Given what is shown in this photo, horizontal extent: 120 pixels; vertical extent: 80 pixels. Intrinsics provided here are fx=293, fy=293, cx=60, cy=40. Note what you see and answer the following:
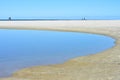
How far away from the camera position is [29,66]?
39.6 ft

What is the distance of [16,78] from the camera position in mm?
9914

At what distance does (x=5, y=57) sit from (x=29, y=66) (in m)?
2.91

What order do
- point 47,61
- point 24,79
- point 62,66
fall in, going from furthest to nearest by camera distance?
point 47,61 → point 62,66 → point 24,79

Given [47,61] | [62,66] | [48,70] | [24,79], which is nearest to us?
[24,79]

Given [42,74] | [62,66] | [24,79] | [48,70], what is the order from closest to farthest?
[24,79] < [42,74] < [48,70] < [62,66]

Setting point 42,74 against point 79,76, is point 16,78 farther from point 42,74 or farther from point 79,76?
point 79,76

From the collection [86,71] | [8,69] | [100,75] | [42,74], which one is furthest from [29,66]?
[100,75]

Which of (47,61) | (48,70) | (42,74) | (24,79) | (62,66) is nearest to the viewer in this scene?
(24,79)

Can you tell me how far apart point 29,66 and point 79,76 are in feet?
9.62

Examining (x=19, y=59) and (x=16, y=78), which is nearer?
(x=16, y=78)

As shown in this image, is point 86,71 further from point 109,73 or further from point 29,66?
point 29,66

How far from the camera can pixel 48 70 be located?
11.2 metres

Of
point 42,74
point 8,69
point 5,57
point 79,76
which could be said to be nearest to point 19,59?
point 5,57

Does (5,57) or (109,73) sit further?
(5,57)
